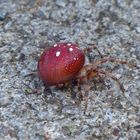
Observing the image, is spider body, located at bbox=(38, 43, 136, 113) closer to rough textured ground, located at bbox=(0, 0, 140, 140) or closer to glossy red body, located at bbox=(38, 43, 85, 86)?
glossy red body, located at bbox=(38, 43, 85, 86)

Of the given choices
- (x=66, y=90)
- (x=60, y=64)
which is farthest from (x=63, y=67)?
(x=66, y=90)

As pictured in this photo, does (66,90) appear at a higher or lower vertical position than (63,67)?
lower

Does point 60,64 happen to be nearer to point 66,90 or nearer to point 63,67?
point 63,67

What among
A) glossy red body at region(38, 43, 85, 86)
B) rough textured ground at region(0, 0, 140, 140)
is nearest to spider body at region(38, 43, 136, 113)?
glossy red body at region(38, 43, 85, 86)

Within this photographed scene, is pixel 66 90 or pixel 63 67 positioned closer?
pixel 63 67
